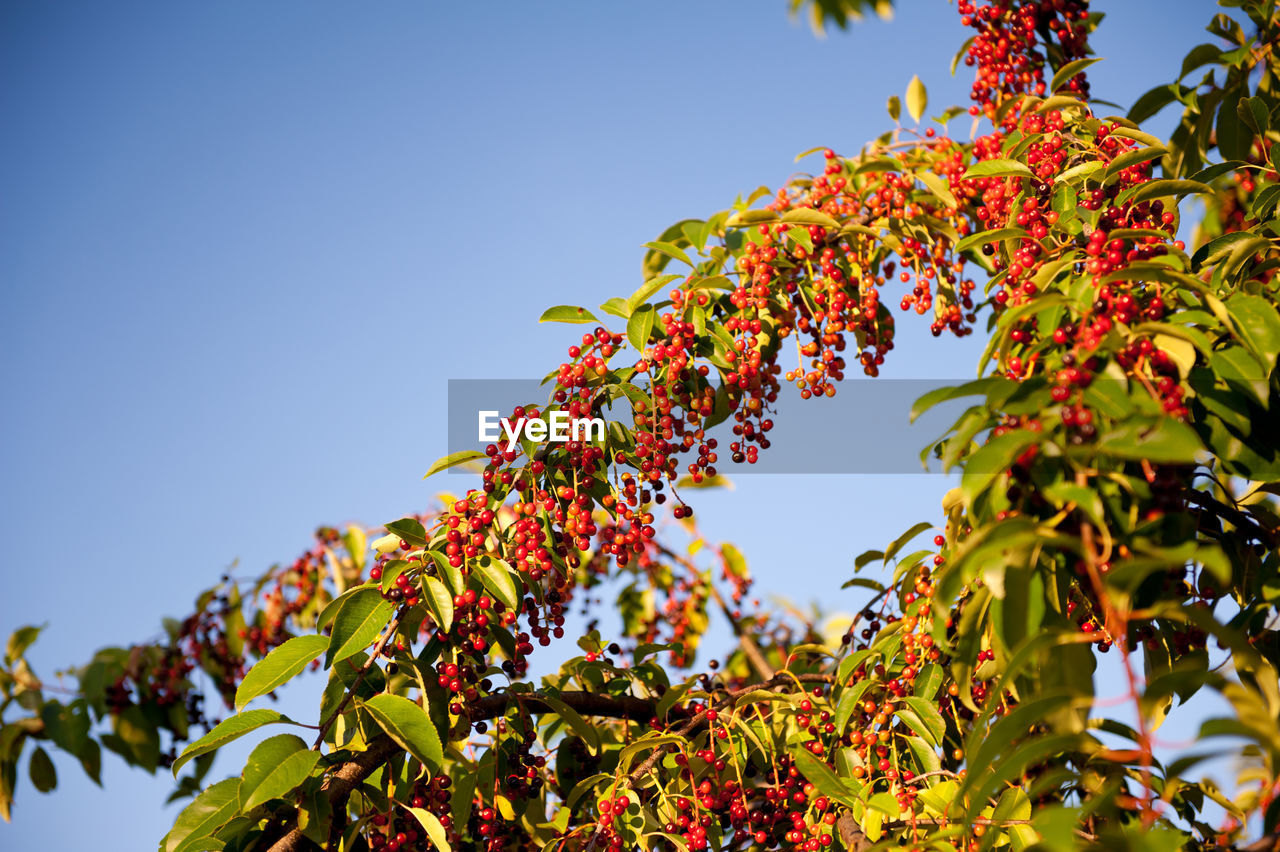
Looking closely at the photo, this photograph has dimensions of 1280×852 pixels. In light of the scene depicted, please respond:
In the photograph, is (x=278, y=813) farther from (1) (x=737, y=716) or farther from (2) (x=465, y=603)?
(1) (x=737, y=716)

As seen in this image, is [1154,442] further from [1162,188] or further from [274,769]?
[274,769]

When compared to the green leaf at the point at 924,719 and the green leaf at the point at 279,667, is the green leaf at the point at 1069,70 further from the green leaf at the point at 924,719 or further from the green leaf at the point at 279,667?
the green leaf at the point at 279,667

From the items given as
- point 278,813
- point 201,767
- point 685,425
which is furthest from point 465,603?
point 201,767

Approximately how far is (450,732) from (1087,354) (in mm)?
1436

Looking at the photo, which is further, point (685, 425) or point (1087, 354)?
point (685, 425)

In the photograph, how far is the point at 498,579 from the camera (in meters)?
1.84

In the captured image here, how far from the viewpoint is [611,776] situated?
209 cm

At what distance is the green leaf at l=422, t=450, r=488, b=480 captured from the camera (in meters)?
2.07

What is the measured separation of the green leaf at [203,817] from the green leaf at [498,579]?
23.6 inches

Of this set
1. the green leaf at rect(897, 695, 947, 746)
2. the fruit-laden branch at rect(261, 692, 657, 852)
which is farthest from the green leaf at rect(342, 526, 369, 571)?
the green leaf at rect(897, 695, 947, 746)

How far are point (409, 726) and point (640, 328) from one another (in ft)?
3.16

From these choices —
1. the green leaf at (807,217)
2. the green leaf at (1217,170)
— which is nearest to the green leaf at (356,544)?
the green leaf at (807,217)

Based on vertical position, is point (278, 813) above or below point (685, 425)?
below

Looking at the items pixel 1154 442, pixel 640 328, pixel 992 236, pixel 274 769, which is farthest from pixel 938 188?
pixel 274 769
